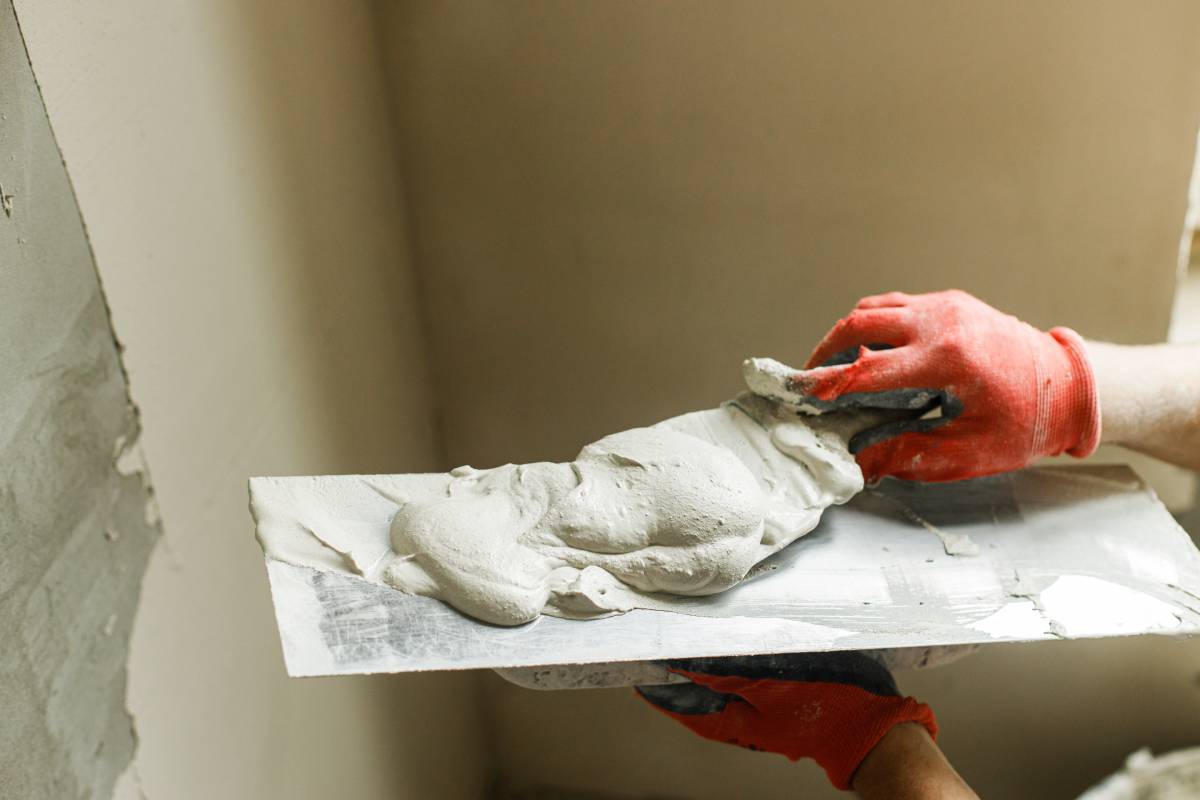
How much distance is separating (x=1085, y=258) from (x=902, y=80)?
0.56 meters

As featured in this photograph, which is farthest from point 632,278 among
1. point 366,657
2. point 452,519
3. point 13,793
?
point 13,793

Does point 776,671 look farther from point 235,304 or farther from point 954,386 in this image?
point 235,304

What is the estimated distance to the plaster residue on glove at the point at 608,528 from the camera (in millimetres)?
1264

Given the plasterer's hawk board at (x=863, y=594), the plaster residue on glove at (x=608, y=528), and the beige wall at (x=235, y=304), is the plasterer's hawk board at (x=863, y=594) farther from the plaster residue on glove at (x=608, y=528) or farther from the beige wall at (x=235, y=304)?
the beige wall at (x=235, y=304)

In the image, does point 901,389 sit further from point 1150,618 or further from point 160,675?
point 160,675

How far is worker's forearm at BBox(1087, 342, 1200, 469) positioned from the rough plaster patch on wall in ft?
4.57

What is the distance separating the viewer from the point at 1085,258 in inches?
83.7

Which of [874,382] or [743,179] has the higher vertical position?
[743,179]

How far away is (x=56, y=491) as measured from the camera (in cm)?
125

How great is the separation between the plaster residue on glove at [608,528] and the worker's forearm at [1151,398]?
42cm

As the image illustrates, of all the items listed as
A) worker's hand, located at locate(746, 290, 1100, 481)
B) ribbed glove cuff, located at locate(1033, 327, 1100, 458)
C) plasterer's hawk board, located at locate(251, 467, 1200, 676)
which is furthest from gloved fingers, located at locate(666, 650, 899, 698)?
ribbed glove cuff, located at locate(1033, 327, 1100, 458)

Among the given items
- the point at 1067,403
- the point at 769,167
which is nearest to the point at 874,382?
the point at 1067,403

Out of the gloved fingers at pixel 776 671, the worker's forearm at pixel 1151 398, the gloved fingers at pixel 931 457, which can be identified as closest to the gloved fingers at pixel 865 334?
the gloved fingers at pixel 931 457

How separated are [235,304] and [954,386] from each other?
1.12 meters
